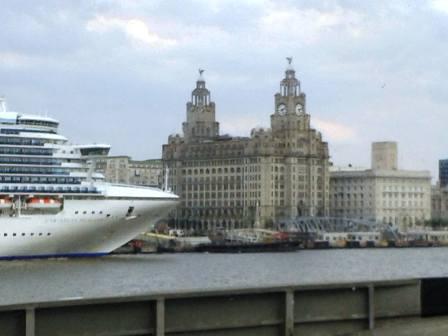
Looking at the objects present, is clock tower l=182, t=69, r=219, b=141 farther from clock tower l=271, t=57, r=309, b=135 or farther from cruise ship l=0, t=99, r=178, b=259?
cruise ship l=0, t=99, r=178, b=259

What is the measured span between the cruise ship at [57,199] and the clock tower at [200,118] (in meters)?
110

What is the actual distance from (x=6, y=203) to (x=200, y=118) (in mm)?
118909

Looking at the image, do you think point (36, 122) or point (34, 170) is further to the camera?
point (36, 122)

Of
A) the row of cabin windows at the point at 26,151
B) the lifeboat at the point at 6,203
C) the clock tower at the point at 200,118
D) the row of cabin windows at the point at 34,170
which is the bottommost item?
the lifeboat at the point at 6,203

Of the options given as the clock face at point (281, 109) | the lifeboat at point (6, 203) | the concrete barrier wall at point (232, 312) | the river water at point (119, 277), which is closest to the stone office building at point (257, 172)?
the clock face at point (281, 109)

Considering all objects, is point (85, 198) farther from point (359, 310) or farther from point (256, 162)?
point (256, 162)

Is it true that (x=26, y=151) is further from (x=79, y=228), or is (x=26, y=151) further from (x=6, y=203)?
(x=79, y=228)

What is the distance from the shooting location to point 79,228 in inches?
2527

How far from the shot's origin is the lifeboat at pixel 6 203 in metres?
61.7

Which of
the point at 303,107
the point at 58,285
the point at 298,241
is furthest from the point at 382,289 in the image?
the point at 303,107

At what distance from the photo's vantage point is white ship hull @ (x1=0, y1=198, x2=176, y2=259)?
61719mm

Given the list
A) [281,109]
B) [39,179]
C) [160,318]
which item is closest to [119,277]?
[39,179]

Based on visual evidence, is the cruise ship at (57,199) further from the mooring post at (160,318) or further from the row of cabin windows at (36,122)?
the mooring post at (160,318)

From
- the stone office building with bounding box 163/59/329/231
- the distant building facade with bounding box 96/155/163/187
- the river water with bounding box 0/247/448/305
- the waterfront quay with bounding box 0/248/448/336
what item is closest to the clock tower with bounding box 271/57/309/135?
the stone office building with bounding box 163/59/329/231
